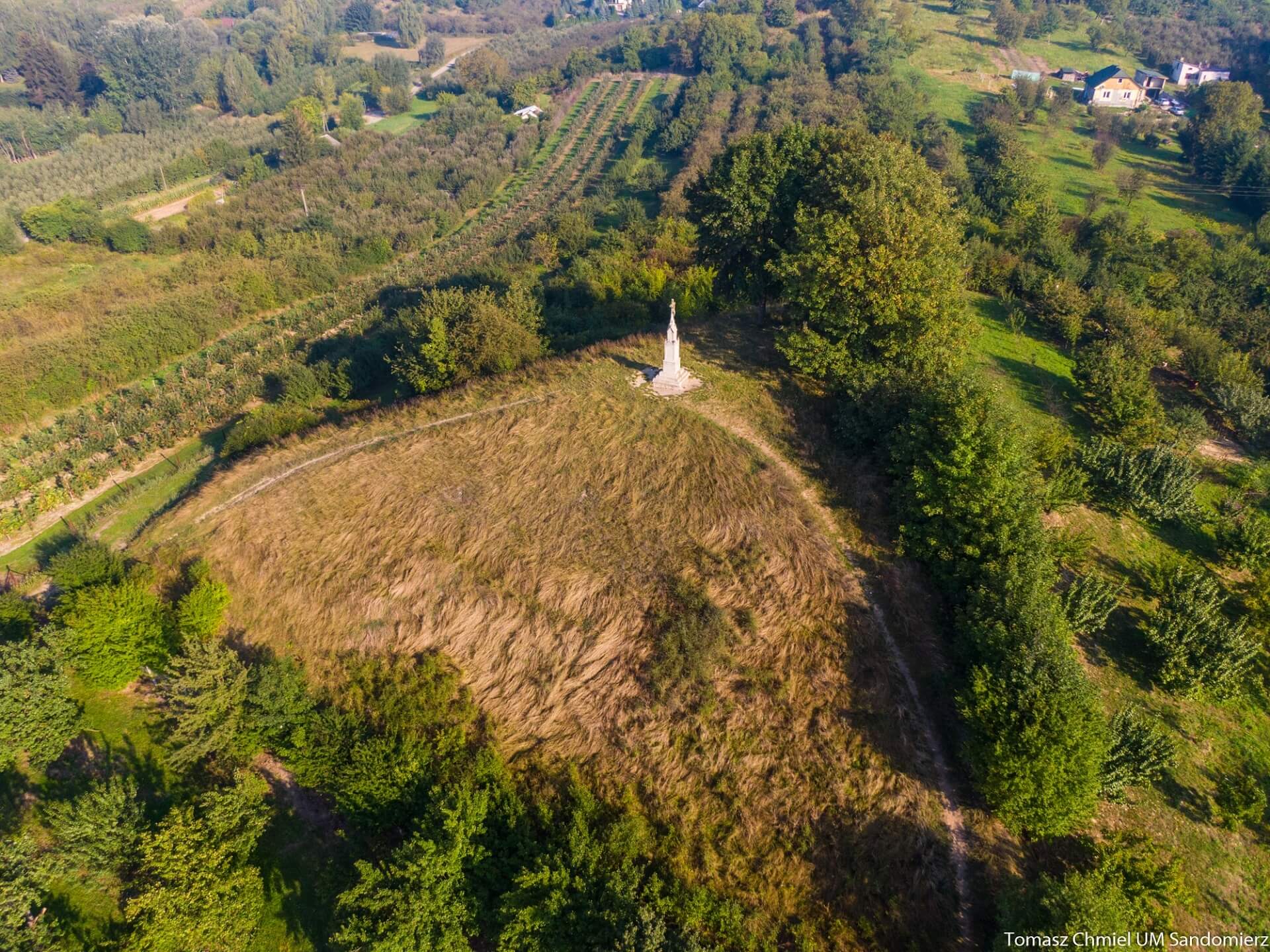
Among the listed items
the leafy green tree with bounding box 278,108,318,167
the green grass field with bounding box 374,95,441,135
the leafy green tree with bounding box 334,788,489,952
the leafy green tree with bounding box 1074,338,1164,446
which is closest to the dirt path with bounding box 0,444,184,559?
the leafy green tree with bounding box 334,788,489,952

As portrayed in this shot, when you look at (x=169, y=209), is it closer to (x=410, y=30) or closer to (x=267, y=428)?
(x=267, y=428)

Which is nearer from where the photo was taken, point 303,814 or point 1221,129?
point 303,814

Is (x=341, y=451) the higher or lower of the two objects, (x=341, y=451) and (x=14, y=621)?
the higher

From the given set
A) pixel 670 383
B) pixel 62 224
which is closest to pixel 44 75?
pixel 62 224

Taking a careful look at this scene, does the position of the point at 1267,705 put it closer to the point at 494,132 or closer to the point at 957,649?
the point at 957,649

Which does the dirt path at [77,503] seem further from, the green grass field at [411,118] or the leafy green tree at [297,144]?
the green grass field at [411,118]

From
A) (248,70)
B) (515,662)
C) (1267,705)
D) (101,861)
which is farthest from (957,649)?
(248,70)
